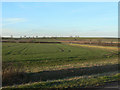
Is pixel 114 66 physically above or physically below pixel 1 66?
below

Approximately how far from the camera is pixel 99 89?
7.17m

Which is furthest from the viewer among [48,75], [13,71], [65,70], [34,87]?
[65,70]

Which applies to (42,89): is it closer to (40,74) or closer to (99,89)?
(99,89)

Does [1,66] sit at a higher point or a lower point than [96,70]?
higher

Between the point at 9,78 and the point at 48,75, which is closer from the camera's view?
the point at 9,78

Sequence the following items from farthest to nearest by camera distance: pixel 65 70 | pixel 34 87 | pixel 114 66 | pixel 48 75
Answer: pixel 114 66 < pixel 65 70 < pixel 48 75 < pixel 34 87

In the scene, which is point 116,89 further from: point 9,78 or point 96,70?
point 9,78

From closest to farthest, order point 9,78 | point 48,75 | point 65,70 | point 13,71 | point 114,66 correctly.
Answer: point 9,78 → point 13,71 → point 48,75 → point 65,70 → point 114,66

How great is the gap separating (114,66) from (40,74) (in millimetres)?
8594

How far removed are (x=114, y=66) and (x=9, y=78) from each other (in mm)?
11208

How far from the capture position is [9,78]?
987 cm

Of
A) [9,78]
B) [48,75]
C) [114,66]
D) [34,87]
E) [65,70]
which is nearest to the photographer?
[34,87]

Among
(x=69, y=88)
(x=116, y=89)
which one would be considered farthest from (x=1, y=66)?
(x=116, y=89)

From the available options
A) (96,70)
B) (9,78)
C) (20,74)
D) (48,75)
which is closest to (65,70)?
(48,75)
